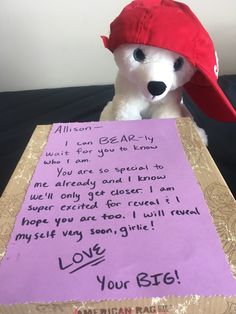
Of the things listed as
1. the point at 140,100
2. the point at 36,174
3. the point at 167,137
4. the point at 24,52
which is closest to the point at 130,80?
the point at 140,100

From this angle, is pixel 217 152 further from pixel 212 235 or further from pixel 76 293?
pixel 76 293

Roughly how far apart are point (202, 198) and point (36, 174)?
238 millimetres

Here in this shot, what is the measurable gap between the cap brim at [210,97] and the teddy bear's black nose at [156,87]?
78mm

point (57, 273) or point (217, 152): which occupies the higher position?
point (57, 273)

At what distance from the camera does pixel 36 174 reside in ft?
1.64

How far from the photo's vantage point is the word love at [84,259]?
35cm

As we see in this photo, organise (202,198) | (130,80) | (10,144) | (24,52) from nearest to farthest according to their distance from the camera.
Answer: (202,198) < (130,80) < (10,144) < (24,52)

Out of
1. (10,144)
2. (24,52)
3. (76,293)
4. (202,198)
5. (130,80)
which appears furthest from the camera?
(24,52)

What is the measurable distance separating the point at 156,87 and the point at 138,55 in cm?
7

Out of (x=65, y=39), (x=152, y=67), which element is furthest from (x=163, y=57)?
(x=65, y=39)

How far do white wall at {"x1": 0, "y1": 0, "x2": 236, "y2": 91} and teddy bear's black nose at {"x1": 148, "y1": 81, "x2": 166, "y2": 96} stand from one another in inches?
21.8

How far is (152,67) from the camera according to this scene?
2.07 ft

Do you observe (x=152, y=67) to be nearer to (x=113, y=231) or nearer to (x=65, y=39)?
(x=113, y=231)

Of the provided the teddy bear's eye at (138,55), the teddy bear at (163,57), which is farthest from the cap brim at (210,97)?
the teddy bear's eye at (138,55)
